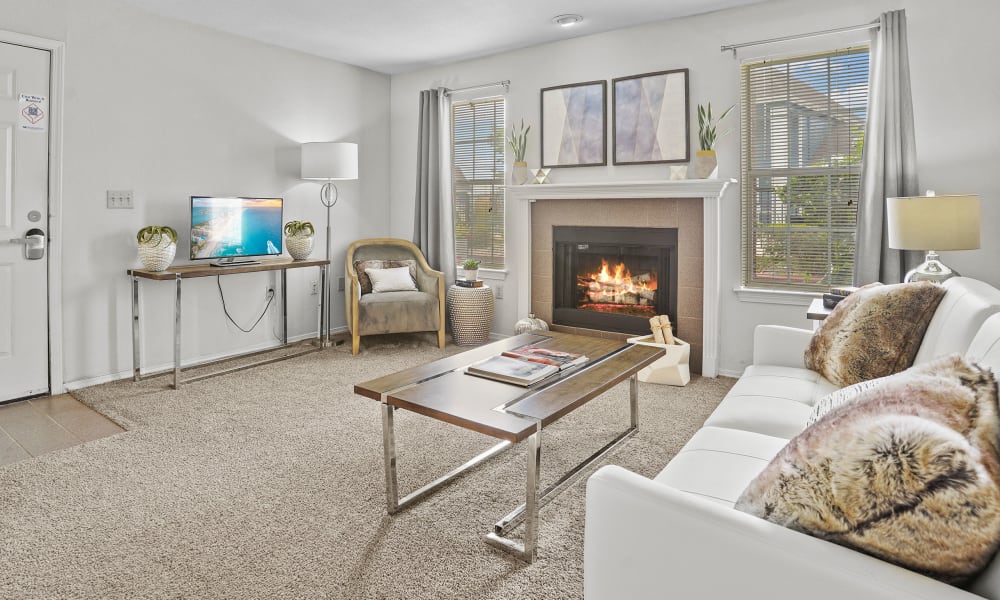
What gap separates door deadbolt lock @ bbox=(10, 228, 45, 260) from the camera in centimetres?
346

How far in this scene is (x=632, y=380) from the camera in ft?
9.56

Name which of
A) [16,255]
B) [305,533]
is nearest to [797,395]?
[305,533]

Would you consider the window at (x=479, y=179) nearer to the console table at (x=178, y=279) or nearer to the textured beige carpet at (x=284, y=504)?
the console table at (x=178, y=279)

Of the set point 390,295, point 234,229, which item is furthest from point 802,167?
point 234,229

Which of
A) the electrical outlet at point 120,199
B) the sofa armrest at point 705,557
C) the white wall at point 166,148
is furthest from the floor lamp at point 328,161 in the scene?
the sofa armrest at point 705,557

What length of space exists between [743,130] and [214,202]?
11.7 ft

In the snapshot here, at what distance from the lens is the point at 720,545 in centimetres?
102

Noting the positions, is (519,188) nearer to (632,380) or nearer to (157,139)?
(632,380)

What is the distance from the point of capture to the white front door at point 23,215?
338 cm

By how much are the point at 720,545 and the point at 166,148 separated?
428 cm

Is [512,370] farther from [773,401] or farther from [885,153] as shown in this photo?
[885,153]

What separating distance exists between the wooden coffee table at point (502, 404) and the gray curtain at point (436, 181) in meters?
2.68

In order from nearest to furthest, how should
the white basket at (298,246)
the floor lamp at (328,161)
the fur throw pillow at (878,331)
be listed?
the fur throw pillow at (878,331), the white basket at (298,246), the floor lamp at (328,161)

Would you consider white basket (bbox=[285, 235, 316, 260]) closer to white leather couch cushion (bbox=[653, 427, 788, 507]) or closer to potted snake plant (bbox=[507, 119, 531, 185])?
potted snake plant (bbox=[507, 119, 531, 185])
